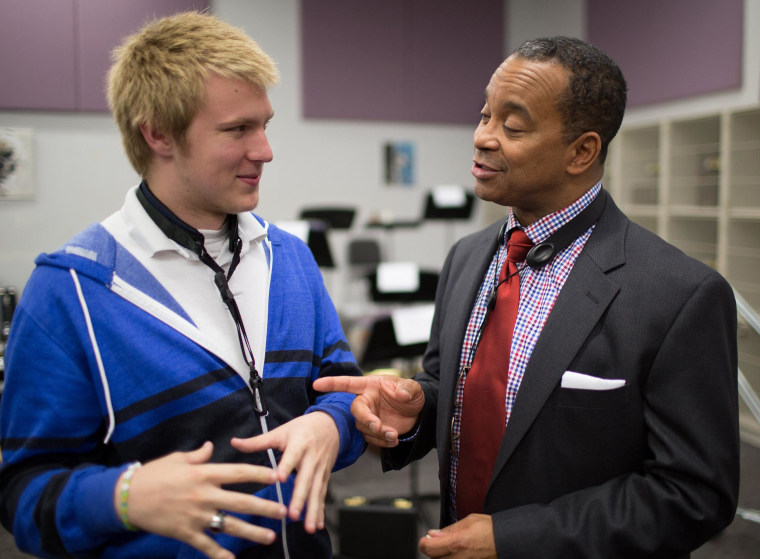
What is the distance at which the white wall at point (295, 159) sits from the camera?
18.6ft

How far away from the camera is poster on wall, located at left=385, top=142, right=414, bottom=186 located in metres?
7.30

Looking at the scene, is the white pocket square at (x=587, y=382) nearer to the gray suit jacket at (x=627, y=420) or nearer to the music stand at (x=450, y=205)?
the gray suit jacket at (x=627, y=420)

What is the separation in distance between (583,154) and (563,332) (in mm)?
421

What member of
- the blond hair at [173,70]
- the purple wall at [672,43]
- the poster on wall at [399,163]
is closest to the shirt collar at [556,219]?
the blond hair at [173,70]

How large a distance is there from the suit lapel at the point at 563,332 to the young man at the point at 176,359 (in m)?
0.35

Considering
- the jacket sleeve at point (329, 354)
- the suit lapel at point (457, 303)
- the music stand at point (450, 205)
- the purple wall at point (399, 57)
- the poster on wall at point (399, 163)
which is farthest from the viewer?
the poster on wall at point (399, 163)

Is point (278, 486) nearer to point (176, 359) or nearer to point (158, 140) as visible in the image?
point (176, 359)

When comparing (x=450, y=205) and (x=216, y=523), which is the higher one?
(x=450, y=205)

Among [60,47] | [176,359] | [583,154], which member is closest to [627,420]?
[583,154]

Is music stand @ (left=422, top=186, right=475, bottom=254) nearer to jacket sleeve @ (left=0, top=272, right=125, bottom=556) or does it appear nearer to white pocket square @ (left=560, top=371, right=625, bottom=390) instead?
white pocket square @ (left=560, top=371, right=625, bottom=390)

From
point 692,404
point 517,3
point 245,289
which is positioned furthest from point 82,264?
point 517,3

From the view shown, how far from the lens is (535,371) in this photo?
129 cm

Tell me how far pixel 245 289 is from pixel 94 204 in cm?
531

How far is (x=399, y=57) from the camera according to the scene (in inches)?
283
